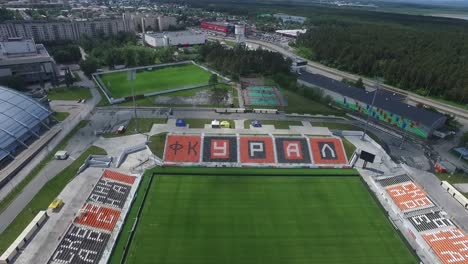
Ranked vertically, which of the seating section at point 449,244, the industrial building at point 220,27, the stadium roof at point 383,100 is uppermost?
the industrial building at point 220,27

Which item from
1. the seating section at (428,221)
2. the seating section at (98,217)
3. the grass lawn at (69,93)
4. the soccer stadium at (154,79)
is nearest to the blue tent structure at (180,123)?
the soccer stadium at (154,79)

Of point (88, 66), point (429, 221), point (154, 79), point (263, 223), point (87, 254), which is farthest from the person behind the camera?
point (154, 79)

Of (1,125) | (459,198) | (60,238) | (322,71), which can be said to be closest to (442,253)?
(459,198)

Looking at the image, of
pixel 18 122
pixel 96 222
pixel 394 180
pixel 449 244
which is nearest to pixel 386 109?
pixel 394 180

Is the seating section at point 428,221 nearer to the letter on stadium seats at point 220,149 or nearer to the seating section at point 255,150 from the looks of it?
the seating section at point 255,150

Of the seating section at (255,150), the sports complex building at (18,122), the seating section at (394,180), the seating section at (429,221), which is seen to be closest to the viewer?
the seating section at (429,221)

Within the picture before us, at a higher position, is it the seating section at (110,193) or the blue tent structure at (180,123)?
the blue tent structure at (180,123)

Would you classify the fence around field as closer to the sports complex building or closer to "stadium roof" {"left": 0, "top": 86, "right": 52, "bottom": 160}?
the sports complex building

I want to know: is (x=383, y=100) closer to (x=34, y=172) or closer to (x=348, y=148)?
(x=348, y=148)
